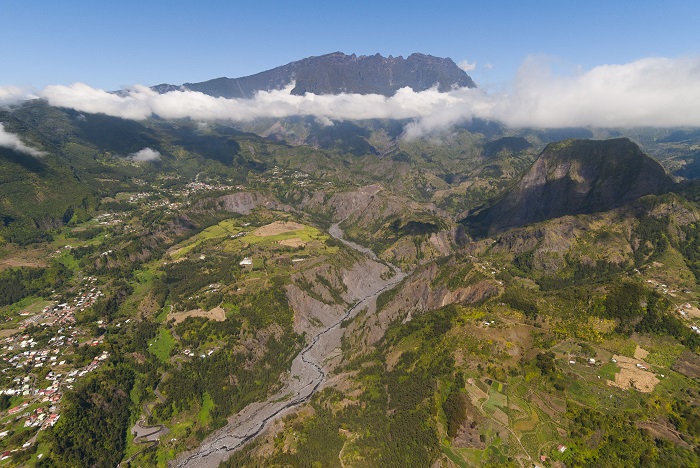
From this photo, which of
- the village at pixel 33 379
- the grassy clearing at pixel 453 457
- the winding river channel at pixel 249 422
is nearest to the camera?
the grassy clearing at pixel 453 457

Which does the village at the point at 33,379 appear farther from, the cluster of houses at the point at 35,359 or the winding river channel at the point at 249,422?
the winding river channel at the point at 249,422

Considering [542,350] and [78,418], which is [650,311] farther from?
[78,418]

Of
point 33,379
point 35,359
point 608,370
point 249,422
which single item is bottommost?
point 249,422

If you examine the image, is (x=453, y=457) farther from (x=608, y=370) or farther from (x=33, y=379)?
(x=33, y=379)

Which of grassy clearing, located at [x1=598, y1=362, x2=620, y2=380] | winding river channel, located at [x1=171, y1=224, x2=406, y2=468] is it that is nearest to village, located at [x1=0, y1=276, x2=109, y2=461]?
winding river channel, located at [x1=171, y1=224, x2=406, y2=468]

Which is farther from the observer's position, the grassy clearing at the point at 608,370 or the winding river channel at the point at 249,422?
the winding river channel at the point at 249,422

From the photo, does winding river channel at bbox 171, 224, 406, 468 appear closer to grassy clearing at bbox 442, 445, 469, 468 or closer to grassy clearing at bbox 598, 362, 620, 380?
Result: grassy clearing at bbox 442, 445, 469, 468

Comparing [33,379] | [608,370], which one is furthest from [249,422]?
[608,370]

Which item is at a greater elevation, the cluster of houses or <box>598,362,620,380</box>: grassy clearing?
<box>598,362,620,380</box>: grassy clearing

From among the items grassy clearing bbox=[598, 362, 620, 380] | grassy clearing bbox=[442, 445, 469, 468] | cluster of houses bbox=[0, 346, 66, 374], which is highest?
grassy clearing bbox=[598, 362, 620, 380]

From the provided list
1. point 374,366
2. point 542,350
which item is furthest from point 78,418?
point 542,350

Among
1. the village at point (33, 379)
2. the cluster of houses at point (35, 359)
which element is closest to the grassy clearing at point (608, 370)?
the village at point (33, 379)

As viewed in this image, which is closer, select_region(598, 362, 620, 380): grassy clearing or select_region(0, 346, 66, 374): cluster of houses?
select_region(598, 362, 620, 380): grassy clearing
